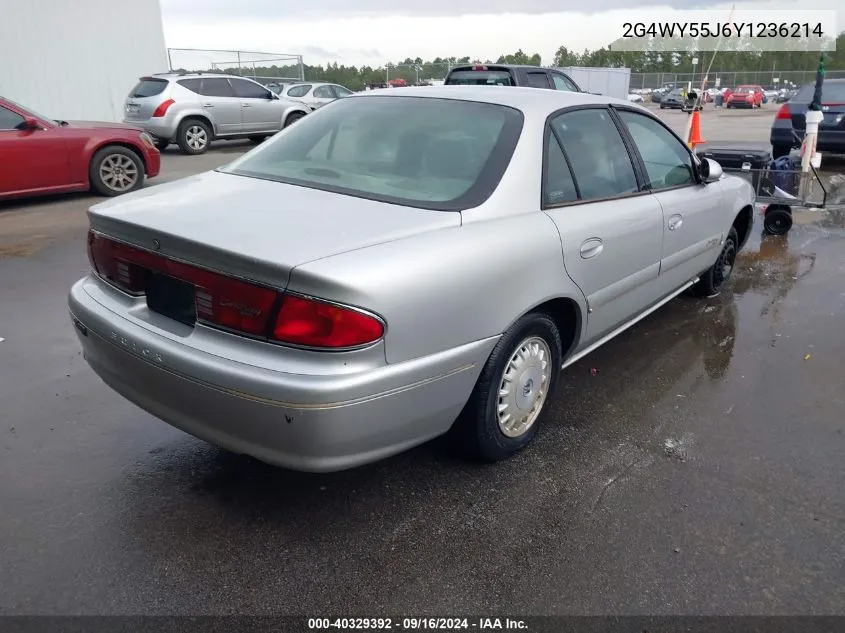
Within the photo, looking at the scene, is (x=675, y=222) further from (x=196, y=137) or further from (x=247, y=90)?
(x=247, y=90)

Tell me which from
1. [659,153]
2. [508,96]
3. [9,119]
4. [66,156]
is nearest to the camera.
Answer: [508,96]

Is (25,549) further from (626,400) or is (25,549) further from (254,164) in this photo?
(626,400)

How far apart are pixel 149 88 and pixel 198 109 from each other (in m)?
1.08

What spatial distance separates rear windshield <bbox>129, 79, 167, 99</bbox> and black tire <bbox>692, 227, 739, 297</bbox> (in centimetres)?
1246

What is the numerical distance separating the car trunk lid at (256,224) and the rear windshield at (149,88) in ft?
41.7

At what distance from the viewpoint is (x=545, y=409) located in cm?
355

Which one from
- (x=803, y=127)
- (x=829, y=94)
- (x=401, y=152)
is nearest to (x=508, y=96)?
(x=401, y=152)

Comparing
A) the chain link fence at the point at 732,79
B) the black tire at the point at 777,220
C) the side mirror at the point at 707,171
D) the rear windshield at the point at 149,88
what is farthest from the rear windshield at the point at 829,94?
the chain link fence at the point at 732,79

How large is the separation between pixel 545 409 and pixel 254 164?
1929mm

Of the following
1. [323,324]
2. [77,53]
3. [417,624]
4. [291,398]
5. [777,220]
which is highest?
[77,53]

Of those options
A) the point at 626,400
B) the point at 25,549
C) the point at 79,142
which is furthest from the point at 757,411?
the point at 79,142

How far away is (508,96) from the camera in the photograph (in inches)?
133

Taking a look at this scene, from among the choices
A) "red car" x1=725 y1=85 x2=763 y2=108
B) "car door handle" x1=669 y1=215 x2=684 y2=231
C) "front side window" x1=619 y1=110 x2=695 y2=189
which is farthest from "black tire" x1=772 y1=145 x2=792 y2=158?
"red car" x1=725 y1=85 x2=763 y2=108

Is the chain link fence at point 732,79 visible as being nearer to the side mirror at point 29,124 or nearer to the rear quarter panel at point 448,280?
the side mirror at point 29,124
